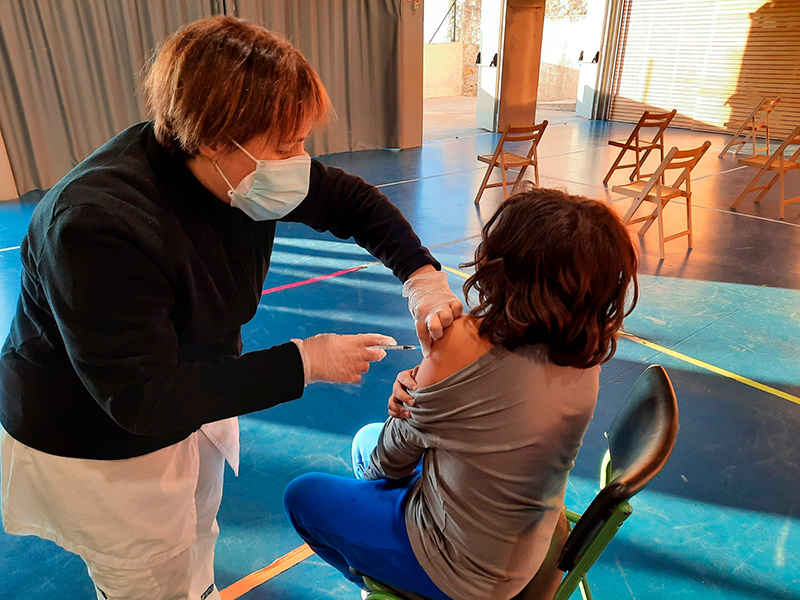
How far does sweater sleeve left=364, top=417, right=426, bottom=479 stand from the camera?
1.06 meters

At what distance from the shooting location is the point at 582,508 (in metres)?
1.83

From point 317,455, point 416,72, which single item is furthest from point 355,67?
point 317,455

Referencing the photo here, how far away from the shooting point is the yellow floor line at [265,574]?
5.00 feet

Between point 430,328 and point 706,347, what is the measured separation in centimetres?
233

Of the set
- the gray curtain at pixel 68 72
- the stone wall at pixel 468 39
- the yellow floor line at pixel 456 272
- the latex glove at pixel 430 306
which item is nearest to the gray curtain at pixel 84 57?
the gray curtain at pixel 68 72

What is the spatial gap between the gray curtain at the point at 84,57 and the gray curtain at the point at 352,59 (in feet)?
0.07

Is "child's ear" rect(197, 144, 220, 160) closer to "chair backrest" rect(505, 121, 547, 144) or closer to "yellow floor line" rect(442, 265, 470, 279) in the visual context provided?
"yellow floor line" rect(442, 265, 470, 279)

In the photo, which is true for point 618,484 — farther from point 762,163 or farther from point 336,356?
point 762,163

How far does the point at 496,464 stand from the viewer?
3.02 feet

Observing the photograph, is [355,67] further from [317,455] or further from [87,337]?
[87,337]

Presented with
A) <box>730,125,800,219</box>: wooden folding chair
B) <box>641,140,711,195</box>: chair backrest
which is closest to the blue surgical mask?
<box>641,140,711,195</box>: chair backrest

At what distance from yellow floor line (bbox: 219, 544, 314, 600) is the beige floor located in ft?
25.4

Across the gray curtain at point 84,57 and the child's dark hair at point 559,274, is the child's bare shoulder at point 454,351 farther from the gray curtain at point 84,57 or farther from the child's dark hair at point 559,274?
the gray curtain at point 84,57

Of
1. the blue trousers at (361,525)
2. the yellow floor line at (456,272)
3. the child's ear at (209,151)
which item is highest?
the child's ear at (209,151)
